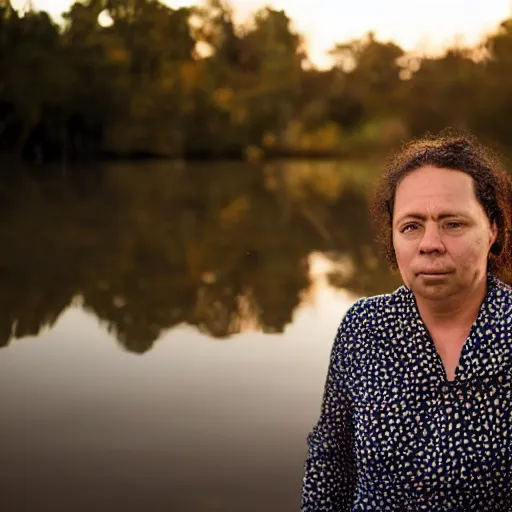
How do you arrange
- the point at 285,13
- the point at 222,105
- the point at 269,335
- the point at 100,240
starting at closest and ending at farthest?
the point at 269,335 < the point at 100,240 < the point at 222,105 < the point at 285,13

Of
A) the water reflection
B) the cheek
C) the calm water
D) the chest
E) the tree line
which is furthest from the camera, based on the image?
the tree line

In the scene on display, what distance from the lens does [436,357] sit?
188 centimetres

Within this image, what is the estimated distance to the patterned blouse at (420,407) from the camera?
6.01 ft

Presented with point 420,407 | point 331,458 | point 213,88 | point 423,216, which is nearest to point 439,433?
point 420,407

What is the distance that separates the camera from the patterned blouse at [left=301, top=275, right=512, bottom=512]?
183 cm

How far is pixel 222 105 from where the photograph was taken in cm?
6009

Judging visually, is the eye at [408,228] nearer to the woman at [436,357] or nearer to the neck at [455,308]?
the woman at [436,357]

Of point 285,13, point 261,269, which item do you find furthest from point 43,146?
point 261,269

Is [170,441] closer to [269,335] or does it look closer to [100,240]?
[269,335]

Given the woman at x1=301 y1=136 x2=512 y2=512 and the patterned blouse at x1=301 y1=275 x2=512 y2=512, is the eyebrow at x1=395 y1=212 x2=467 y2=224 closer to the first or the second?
the woman at x1=301 y1=136 x2=512 y2=512

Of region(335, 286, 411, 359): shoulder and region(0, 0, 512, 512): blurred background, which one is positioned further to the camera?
region(0, 0, 512, 512): blurred background

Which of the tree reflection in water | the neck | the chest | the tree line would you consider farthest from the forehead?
the tree line

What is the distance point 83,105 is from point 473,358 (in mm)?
45109

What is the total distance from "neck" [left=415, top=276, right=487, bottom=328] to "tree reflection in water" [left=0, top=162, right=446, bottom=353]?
375 cm
